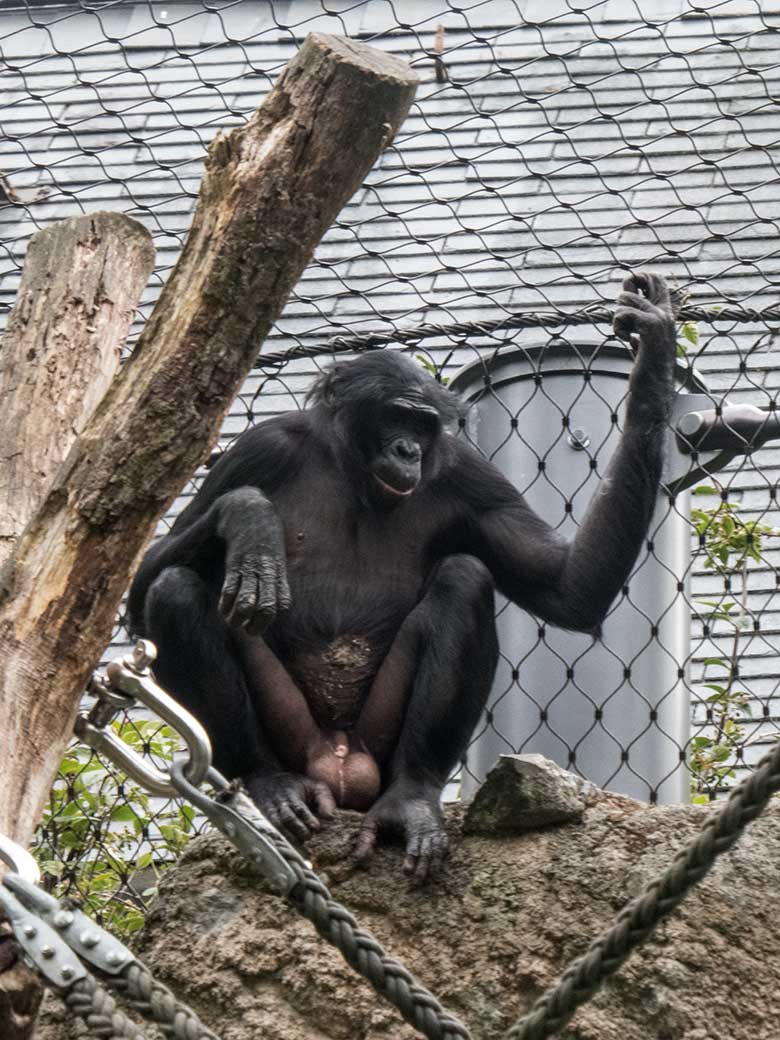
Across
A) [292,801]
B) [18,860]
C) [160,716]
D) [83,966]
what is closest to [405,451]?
[292,801]

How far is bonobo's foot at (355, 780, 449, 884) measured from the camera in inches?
178

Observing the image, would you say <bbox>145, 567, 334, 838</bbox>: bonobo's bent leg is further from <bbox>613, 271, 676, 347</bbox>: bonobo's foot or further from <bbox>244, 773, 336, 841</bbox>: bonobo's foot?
<bbox>613, 271, 676, 347</bbox>: bonobo's foot

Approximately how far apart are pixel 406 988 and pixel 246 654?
2036 mm

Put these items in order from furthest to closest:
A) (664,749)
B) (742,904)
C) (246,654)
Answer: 1. (664,749)
2. (246,654)
3. (742,904)

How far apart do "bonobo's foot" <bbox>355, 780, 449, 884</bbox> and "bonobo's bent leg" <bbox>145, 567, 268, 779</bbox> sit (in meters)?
A: 0.37

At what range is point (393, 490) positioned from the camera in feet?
16.6

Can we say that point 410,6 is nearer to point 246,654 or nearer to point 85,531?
point 246,654

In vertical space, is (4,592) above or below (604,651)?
above

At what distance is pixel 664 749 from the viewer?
18.2 feet

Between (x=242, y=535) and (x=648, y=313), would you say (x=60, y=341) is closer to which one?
(x=242, y=535)

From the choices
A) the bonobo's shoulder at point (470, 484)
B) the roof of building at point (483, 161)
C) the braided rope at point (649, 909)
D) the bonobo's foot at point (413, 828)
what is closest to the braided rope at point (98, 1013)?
the braided rope at point (649, 909)

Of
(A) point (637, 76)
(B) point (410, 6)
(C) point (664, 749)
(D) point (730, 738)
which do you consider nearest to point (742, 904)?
(C) point (664, 749)

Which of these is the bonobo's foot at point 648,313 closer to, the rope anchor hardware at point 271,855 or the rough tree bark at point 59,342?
the rough tree bark at point 59,342

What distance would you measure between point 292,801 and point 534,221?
358cm
